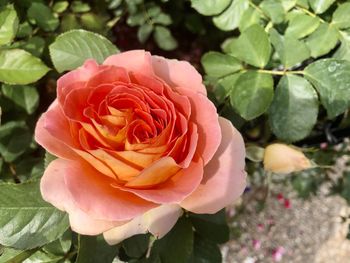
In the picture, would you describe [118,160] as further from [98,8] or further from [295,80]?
[98,8]

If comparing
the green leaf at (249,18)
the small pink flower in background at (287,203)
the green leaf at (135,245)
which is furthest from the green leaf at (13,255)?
the small pink flower in background at (287,203)

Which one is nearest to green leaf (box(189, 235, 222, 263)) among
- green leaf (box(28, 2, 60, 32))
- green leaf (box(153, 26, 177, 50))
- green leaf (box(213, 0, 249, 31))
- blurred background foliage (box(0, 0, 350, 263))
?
blurred background foliage (box(0, 0, 350, 263))

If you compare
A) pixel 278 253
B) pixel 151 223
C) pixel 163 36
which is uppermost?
pixel 151 223

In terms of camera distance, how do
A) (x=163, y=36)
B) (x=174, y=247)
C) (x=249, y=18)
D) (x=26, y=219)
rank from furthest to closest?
1. (x=163, y=36)
2. (x=249, y=18)
3. (x=174, y=247)
4. (x=26, y=219)

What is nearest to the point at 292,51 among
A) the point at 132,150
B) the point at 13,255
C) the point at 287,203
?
the point at 132,150

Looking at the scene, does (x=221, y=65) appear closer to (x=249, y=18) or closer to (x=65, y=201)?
(x=249, y=18)

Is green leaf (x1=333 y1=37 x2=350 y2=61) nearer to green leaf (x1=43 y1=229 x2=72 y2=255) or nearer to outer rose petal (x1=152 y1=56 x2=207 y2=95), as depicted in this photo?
outer rose petal (x1=152 y1=56 x2=207 y2=95)

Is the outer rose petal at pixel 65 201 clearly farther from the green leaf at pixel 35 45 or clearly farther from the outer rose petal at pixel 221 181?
the green leaf at pixel 35 45
